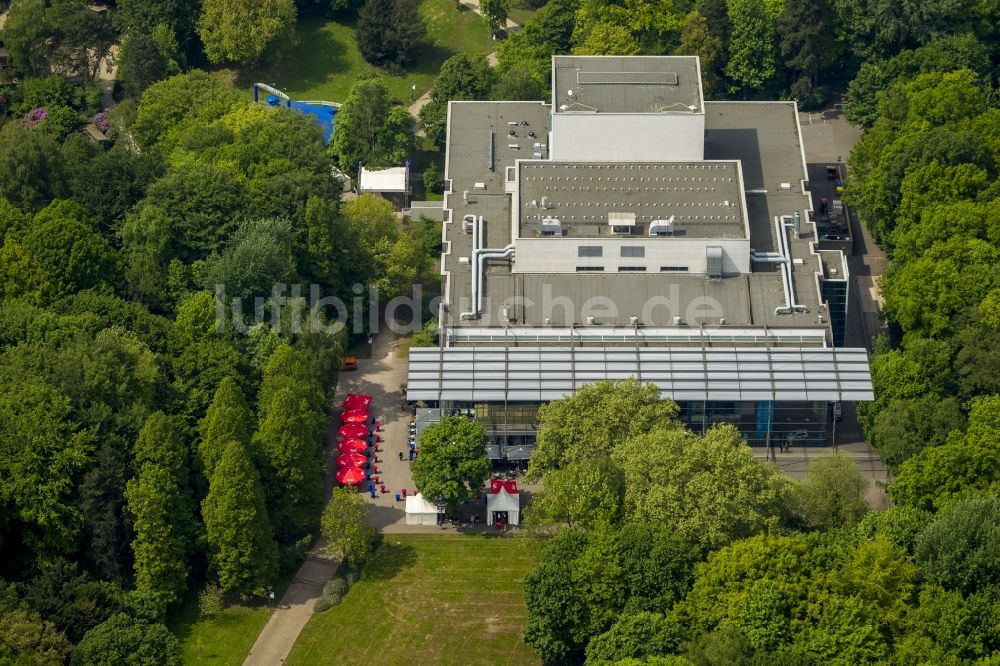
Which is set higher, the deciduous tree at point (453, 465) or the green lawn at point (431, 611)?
the deciduous tree at point (453, 465)

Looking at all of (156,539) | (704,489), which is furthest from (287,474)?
(704,489)

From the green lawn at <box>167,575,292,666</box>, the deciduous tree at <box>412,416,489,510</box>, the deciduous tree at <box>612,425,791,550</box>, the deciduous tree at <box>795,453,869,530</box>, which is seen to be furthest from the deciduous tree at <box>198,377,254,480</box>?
the deciduous tree at <box>795,453,869,530</box>

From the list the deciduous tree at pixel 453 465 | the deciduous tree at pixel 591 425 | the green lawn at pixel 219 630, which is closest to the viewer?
the green lawn at pixel 219 630

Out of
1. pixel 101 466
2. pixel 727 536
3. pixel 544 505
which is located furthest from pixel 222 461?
pixel 727 536

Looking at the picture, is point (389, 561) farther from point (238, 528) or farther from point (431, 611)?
point (238, 528)

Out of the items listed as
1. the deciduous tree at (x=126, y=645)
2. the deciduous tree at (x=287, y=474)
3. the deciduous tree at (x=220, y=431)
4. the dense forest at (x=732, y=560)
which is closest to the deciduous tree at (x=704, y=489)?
the dense forest at (x=732, y=560)

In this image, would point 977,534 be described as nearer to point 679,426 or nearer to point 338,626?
point 679,426

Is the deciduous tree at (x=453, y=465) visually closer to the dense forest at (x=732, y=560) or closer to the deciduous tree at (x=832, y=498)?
the dense forest at (x=732, y=560)
